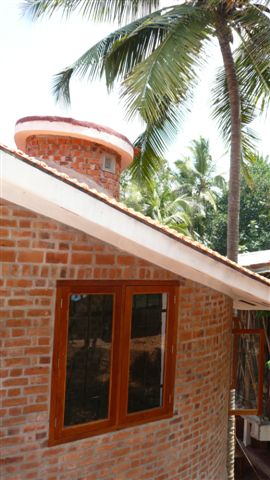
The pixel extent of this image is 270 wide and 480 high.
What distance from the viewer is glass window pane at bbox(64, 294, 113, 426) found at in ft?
11.9

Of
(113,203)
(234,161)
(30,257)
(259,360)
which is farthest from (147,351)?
(234,161)

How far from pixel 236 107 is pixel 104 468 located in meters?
7.07

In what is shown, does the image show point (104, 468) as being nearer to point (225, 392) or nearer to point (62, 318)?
point (62, 318)

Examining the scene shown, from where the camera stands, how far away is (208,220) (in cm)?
2986

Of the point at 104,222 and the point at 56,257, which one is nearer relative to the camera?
the point at 104,222

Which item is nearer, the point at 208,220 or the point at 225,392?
the point at 225,392

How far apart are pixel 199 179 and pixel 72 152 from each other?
877 inches

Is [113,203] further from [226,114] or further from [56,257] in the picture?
[226,114]

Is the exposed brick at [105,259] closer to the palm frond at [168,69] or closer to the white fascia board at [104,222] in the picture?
A: the white fascia board at [104,222]

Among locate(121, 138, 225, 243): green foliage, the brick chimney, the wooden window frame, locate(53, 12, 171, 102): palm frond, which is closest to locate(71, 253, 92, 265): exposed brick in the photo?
the wooden window frame

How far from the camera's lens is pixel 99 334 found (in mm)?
3805

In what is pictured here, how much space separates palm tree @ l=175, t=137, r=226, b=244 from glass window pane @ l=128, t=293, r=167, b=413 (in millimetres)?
23958

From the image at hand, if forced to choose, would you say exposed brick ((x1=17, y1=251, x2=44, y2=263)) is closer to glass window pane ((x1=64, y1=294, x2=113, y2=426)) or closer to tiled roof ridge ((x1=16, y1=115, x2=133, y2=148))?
glass window pane ((x1=64, y1=294, x2=113, y2=426))

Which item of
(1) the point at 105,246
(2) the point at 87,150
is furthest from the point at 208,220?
(1) the point at 105,246
